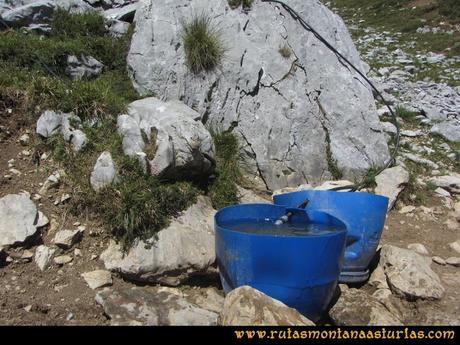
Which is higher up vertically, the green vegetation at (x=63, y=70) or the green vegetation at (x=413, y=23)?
the green vegetation at (x=63, y=70)

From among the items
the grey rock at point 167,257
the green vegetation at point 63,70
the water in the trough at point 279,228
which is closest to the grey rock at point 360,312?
the water in the trough at point 279,228

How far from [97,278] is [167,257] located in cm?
56

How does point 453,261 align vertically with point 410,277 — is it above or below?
below

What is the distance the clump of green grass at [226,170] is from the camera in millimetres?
4969

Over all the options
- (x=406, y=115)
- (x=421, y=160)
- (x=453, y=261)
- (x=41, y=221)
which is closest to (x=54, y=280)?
A: (x=41, y=221)

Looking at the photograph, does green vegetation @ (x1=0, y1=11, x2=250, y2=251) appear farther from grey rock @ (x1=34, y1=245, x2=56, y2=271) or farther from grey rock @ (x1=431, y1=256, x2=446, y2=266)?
grey rock @ (x1=431, y1=256, x2=446, y2=266)

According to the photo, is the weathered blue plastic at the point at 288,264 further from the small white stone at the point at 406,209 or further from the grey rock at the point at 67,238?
the small white stone at the point at 406,209

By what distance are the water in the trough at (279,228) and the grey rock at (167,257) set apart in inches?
13.2

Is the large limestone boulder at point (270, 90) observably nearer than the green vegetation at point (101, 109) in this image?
No

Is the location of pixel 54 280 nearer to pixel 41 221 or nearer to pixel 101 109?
pixel 41 221

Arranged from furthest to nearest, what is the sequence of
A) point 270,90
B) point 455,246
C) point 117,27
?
point 117,27
point 270,90
point 455,246

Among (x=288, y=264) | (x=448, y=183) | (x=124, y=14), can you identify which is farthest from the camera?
(x=124, y=14)

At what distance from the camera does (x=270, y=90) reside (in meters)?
6.01

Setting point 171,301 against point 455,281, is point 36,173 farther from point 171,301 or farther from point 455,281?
point 455,281
